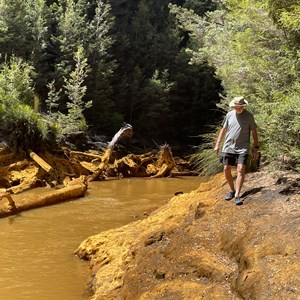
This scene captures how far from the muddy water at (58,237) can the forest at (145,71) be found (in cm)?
262

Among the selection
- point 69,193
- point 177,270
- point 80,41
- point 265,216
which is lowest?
point 69,193

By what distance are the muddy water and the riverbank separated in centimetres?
40

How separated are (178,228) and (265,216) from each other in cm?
135

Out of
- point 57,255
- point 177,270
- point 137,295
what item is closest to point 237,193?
point 177,270

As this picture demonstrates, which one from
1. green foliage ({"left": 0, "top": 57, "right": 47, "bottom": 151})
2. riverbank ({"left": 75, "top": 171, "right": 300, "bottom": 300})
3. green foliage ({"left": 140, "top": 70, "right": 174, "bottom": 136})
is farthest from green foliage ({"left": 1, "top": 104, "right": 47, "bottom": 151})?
green foliage ({"left": 140, "top": 70, "right": 174, "bottom": 136})

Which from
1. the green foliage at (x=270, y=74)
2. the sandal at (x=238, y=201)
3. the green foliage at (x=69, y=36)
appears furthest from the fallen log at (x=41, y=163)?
the green foliage at (x=69, y=36)

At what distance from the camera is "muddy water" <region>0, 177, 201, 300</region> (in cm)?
575

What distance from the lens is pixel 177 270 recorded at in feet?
16.1

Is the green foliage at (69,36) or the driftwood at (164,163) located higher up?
the green foliage at (69,36)

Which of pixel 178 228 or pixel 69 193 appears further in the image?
pixel 69 193

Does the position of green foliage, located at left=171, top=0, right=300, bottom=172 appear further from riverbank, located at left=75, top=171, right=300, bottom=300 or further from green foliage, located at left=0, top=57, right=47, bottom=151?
green foliage, located at left=0, top=57, right=47, bottom=151

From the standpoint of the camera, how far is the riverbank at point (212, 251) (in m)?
4.20

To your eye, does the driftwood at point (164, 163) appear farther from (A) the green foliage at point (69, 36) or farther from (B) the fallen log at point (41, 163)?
(A) the green foliage at point (69, 36)

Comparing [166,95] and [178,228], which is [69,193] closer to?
[178,228]
